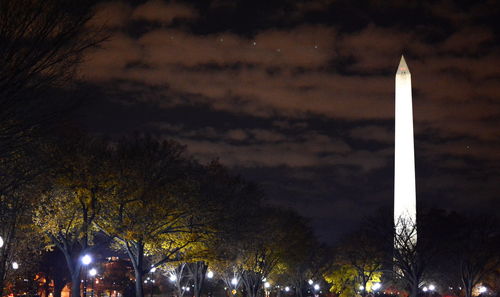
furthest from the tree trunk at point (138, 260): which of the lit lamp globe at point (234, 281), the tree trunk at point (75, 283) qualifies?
the lit lamp globe at point (234, 281)

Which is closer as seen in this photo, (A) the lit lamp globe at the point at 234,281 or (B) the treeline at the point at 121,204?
(B) the treeline at the point at 121,204

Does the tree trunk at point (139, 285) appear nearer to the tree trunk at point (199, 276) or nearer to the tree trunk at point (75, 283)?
the tree trunk at point (75, 283)

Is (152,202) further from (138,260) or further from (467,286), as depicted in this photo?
(467,286)

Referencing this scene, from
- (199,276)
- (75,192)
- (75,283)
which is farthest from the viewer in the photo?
(199,276)

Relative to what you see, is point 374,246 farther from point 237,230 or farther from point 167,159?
point 167,159

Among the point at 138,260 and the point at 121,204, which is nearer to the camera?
the point at 121,204

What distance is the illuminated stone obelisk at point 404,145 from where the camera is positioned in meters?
73.5

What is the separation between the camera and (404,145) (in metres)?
75.5

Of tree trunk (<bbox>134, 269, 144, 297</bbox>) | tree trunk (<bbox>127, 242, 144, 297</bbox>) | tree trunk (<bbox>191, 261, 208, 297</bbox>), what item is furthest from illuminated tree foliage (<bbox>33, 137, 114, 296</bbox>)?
tree trunk (<bbox>191, 261, 208, 297</bbox>)

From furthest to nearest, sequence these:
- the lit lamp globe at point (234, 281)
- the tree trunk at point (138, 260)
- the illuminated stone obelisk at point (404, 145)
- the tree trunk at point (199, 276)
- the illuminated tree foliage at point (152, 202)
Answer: the illuminated stone obelisk at point (404, 145), the lit lamp globe at point (234, 281), the tree trunk at point (199, 276), the tree trunk at point (138, 260), the illuminated tree foliage at point (152, 202)

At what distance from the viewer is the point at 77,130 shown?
34.5 meters

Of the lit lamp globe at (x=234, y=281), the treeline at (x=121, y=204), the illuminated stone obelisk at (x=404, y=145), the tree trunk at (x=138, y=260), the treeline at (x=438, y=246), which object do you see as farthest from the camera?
the illuminated stone obelisk at (x=404, y=145)

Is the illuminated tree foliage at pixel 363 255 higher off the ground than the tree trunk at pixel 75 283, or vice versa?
the illuminated tree foliage at pixel 363 255

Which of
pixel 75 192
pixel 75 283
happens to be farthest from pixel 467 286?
pixel 75 192
